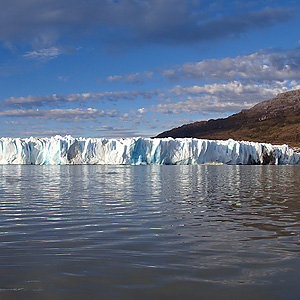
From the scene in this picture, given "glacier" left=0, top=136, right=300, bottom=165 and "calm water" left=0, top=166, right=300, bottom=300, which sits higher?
"glacier" left=0, top=136, right=300, bottom=165

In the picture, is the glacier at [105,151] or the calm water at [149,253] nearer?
the calm water at [149,253]

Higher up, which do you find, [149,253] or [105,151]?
[105,151]

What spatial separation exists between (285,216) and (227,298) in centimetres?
559

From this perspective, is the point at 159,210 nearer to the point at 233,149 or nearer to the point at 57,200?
the point at 57,200

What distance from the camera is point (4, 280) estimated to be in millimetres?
4129

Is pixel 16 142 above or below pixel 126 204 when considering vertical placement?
above

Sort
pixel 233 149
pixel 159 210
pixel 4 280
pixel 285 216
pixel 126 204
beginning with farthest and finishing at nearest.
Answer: pixel 233 149 → pixel 126 204 → pixel 159 210 → pixel 285 216 → pixel 4 280

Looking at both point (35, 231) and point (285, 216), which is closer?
point (35, 231)

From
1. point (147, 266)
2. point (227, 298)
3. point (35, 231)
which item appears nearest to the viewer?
point (227, 298)

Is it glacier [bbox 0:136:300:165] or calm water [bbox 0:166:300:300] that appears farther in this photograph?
glacier [bbox 0:136:300:165]

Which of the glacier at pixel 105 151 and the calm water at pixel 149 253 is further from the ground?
the glacier at pixel 105 151

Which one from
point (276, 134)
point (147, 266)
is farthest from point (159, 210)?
point (276, 134)

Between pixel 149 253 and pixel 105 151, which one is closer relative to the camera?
pixel 149 253

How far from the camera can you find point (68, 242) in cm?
602
